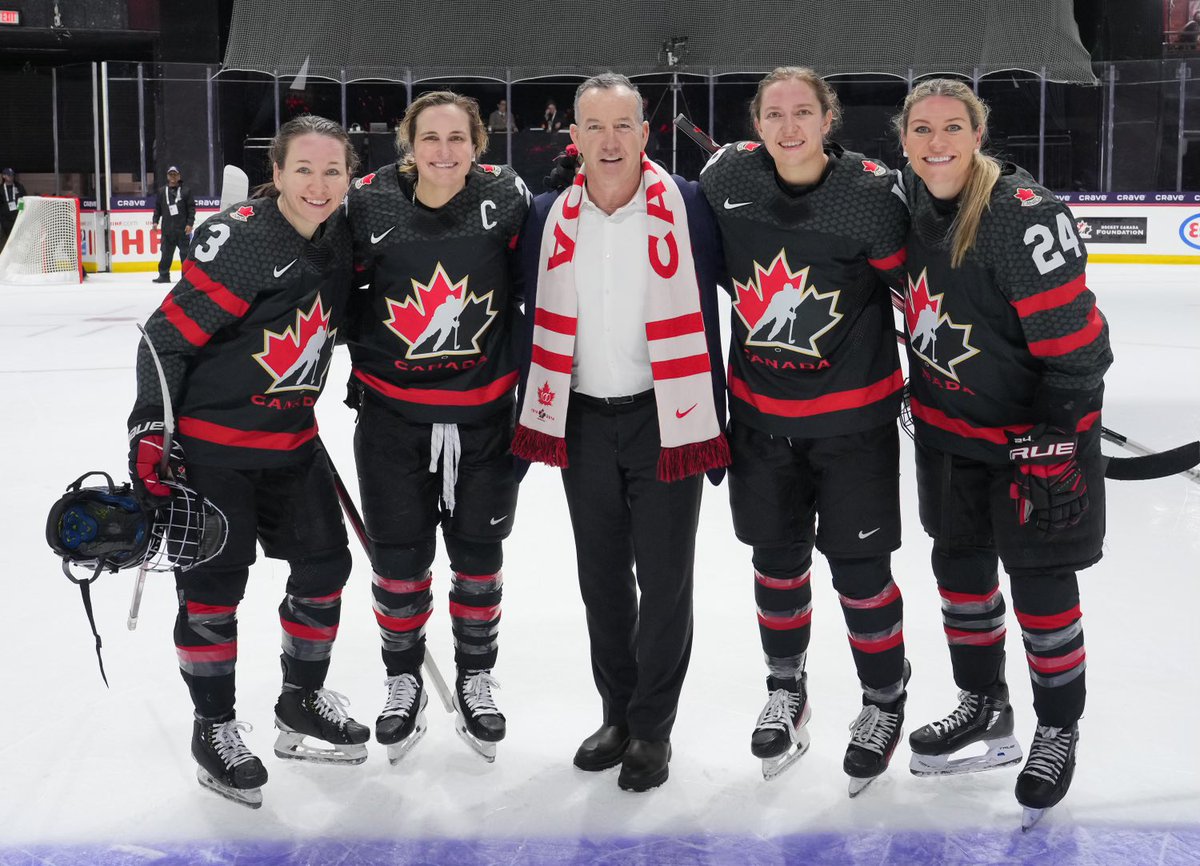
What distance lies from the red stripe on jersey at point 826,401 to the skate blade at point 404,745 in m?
0.95

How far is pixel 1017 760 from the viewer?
91.7 inches

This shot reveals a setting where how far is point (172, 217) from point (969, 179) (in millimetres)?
11895

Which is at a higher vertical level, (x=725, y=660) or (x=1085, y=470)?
(x=1085, y=470)

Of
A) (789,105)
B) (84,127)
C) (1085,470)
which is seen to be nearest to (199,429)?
(789,105)

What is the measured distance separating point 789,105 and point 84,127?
16.9m

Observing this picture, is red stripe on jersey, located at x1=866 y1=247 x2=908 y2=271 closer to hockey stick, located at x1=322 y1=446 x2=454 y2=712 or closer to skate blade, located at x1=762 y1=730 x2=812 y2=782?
skate blade, located at x1=762 y1=730 x2=812 y2=782

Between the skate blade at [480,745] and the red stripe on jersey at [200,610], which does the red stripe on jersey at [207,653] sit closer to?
the red stripe on jersey at [200,610]

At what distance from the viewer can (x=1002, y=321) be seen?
2.13 m

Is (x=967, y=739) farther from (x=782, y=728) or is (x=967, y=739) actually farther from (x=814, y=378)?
(x=814, y=378)

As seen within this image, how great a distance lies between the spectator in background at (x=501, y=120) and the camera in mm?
14414

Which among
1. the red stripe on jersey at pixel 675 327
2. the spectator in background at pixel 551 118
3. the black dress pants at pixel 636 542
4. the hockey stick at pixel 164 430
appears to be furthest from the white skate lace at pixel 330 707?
the spectator in background at pixel 551 118

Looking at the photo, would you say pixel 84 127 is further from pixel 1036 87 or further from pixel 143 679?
pixel 143 679

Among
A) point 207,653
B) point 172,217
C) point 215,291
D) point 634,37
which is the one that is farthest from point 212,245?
point 634,37

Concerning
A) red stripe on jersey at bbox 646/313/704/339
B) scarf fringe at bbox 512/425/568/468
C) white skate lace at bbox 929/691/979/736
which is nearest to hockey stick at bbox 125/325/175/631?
scarf fringe at bbox 512/425/568/468
